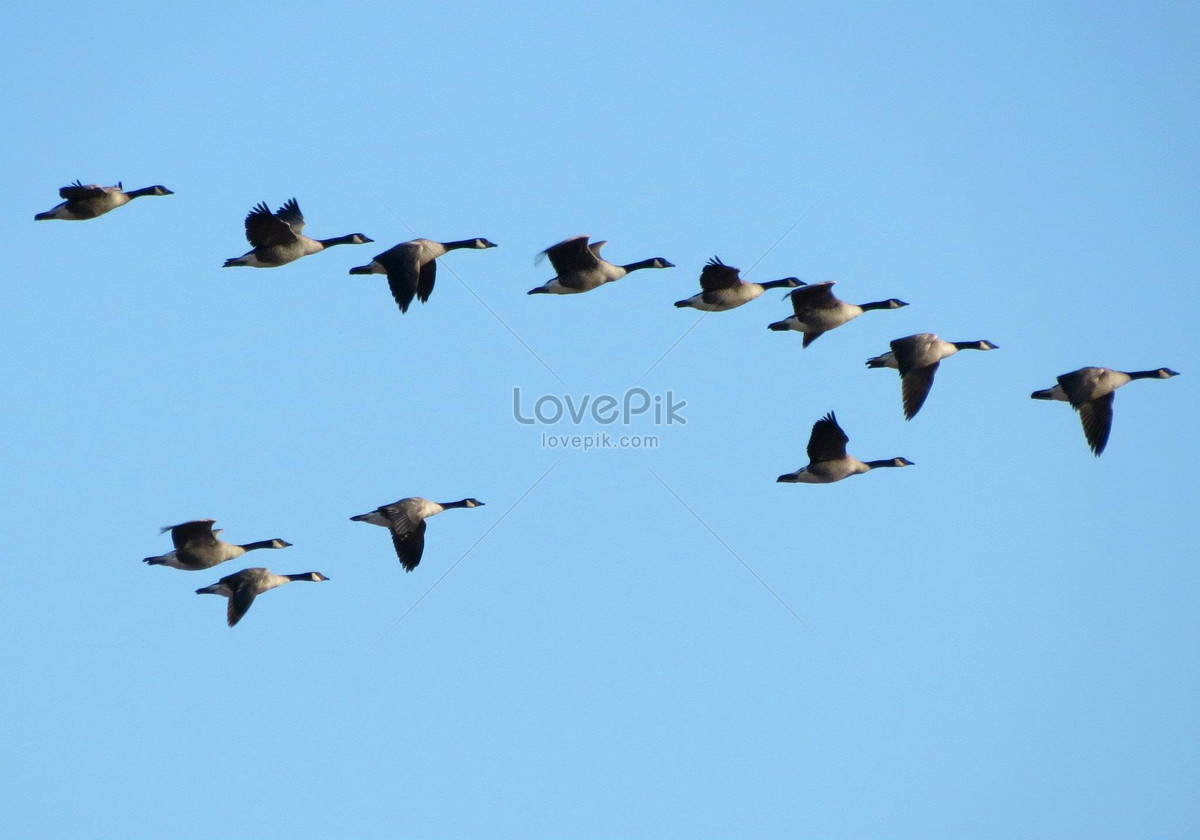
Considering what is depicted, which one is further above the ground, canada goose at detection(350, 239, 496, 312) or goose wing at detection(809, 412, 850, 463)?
canada goose at detection(350, 239, 496, 312)

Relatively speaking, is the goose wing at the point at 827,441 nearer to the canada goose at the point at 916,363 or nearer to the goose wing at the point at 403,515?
the canada goose at the point at 916,363

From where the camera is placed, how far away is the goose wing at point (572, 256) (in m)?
27.3

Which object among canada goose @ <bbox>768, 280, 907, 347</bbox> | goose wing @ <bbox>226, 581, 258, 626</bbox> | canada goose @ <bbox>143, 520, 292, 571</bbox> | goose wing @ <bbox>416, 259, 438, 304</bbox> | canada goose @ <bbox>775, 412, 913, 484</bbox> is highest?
goose wing @ <bbox>416, 259, 438, 304</bbox>

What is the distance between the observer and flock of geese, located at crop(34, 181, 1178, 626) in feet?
87.9

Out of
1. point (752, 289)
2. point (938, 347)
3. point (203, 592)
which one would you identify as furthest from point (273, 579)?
point (938, 347)

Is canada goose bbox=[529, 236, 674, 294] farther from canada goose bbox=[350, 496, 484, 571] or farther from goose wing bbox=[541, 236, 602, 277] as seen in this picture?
canada goose bbox=[350, 496, 484, 571]

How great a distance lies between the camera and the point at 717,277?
2777 centimetres

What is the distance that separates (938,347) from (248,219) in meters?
10.9

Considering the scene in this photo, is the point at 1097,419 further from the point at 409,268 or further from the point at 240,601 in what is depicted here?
the point at 240,601

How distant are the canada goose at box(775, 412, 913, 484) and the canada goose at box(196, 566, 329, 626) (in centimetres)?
848

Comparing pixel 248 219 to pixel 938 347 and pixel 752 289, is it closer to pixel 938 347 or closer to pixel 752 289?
pixel 752 289

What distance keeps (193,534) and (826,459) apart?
1013cm

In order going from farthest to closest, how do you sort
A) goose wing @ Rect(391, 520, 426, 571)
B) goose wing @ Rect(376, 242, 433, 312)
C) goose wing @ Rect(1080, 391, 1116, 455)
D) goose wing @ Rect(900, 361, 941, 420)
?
goose wing @ Rect(391, 520, 426, 571), goose wing @ Rect(900, 361, 941, 420), goose wing @ Rect(1080, 391, 1116, 455), goose wing @ Rect(376, 242, 433, 312)

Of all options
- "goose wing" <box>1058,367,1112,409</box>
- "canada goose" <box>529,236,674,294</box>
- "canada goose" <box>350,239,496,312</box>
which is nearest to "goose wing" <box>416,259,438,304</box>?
"canada goose" <box>350,239,496,312</box>
